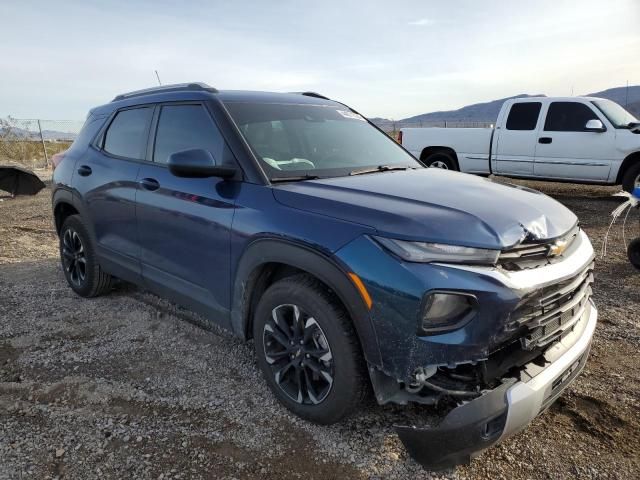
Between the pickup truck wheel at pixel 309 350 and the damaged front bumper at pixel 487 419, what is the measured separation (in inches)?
14.5

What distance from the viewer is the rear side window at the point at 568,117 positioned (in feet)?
30.6

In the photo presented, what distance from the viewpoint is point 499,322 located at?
2061 mm

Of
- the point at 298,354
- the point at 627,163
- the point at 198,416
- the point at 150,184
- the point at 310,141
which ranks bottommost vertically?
the point at 198,416

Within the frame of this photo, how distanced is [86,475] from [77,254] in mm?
2770

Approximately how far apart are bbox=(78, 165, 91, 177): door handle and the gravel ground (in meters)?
1.25

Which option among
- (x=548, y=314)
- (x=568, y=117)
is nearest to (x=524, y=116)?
(x=568, y=117)

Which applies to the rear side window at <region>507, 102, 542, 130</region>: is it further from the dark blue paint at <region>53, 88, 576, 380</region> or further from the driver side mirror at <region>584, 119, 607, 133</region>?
the dark blue paint at <region>53, 88, 576, 380</region>

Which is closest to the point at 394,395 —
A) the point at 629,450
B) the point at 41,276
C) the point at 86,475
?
the point at 629,450

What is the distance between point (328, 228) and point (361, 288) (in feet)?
1.17

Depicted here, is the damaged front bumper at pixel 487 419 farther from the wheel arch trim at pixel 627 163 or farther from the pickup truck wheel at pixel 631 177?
the wheel arch trim at pixel 627 163

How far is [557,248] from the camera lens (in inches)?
93.5

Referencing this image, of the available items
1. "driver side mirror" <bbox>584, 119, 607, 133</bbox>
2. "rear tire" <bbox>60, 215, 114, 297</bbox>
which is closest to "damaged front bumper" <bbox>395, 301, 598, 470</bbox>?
"rear tire" <bbox>60, 215, 114, 297</bbox>

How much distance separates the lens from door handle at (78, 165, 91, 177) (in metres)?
4.27

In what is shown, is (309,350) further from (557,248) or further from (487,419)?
(557,248)
